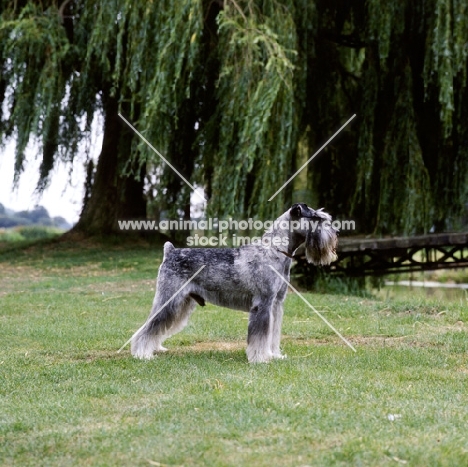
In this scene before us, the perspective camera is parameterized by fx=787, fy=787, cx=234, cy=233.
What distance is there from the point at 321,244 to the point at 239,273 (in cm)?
87

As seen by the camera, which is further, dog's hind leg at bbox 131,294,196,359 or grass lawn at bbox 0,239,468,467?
dog's hind leg at bbox 131,294,196,359

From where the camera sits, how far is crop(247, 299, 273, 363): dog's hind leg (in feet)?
24.7

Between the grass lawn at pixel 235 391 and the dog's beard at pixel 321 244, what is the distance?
3.32 ft

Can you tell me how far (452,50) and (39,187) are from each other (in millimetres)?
9373

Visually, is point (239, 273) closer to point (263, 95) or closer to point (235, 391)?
point (235, 391)

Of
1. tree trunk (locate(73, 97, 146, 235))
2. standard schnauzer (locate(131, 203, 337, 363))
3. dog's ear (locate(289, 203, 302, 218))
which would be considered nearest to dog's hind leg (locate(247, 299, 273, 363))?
standard schnauzer (locate(131, 203, 337, 363))

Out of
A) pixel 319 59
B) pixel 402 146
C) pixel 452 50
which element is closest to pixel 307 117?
pixel 319 59

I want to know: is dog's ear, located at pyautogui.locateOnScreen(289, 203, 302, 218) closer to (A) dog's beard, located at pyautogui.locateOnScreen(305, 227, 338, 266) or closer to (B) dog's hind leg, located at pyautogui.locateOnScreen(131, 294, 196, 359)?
(A) dog's beard, located at pyautogui.locateOnScreen(305, 227, 338, 266)

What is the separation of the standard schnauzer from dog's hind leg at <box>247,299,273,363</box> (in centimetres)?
10

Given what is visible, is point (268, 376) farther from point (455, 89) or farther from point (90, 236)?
point (90, 236)

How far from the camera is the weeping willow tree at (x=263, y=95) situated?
1398cm

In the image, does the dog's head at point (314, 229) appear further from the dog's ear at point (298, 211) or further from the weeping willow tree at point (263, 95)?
the weeping willow tree at point (263, 95)

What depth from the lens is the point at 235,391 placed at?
20.6ft

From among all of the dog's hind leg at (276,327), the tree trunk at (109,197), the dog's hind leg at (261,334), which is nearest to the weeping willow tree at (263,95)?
the tree trunk at (109,197)
